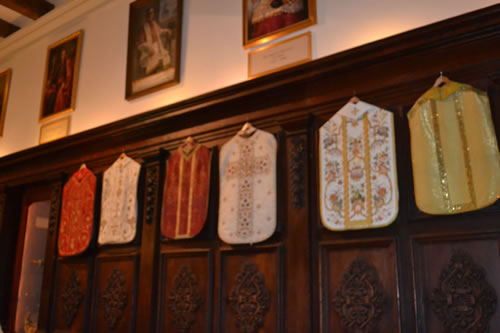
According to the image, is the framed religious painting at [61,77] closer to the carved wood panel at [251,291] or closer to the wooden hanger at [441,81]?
the carved wood panel at [251,291]

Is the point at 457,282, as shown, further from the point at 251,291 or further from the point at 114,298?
the point at 114,298

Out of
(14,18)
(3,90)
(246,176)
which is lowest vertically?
(246,176)

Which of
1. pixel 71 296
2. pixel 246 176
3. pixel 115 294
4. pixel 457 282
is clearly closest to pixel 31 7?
pixel 71 296

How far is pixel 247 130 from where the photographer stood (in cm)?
507

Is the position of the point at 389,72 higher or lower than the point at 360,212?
higher

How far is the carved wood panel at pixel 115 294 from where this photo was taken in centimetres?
568

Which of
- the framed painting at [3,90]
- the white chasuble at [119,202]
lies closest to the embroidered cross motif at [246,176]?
Result: the white chasuble at [119,202]

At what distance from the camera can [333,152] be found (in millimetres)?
4527

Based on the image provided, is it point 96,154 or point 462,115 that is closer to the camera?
point 462,115

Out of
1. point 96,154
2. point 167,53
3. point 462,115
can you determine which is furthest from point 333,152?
point 96,154

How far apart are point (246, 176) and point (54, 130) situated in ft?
12.2

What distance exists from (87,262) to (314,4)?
4.09 m

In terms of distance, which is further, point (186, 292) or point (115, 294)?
point (115, 294)

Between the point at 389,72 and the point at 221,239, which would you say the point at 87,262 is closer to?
the point at 221,239
